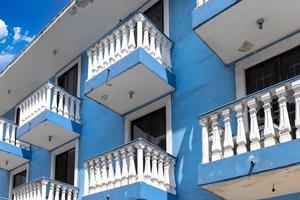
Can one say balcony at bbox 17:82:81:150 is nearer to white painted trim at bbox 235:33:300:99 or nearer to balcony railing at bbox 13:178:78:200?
balcony railing at bbox 13:178:78:200

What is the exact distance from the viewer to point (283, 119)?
7.55 metres

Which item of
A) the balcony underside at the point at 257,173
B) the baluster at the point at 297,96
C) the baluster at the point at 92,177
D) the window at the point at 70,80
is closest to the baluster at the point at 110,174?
the baluster at the point at 92,177

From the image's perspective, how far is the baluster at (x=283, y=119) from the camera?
7.46 m

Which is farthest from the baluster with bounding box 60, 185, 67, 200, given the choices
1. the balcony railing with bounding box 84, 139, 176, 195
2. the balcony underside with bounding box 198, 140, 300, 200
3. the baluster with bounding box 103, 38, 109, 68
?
the balcony underside with bounding box 198, 140, 300, 200

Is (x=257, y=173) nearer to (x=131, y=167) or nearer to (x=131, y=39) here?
(x=131, y=167)

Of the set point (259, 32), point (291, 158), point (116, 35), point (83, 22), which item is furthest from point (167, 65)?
point (291, 158)

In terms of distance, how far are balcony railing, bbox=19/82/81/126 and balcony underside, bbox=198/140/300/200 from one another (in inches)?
259

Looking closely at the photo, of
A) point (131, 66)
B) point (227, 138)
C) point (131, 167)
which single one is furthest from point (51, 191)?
point (227, 138)

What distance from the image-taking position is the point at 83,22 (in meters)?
14.0

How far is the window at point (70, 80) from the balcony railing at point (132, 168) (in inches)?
200

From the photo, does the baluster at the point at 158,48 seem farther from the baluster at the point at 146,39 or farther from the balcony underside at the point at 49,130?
the balcony underside at the point at 49,130

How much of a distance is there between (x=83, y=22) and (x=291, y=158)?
8438 millimetres

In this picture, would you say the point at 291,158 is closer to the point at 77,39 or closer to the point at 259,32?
the point at 259,32

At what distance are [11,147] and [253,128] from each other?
10.6m
